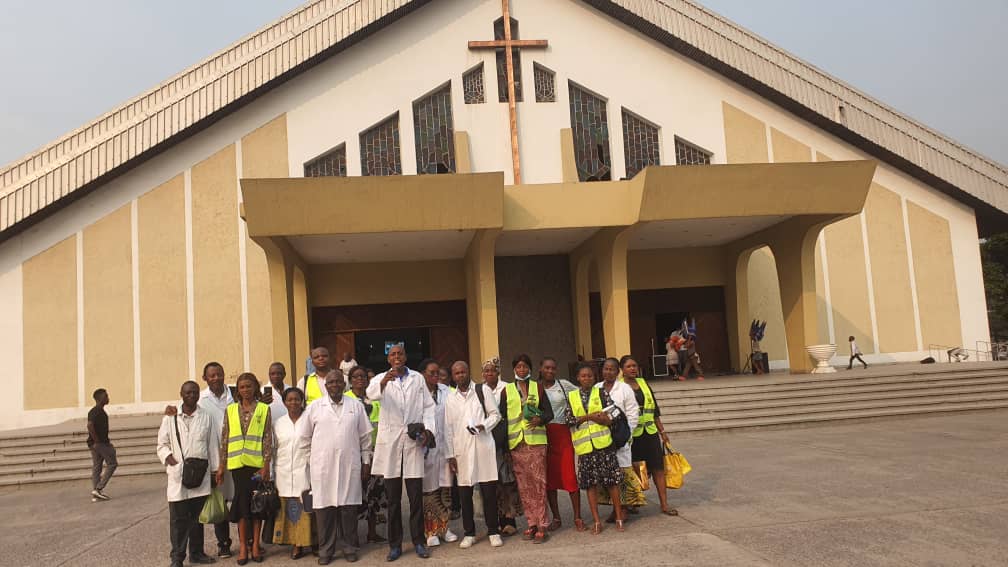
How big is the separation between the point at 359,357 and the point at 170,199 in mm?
6122

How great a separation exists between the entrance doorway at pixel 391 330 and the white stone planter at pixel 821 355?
27.9ft

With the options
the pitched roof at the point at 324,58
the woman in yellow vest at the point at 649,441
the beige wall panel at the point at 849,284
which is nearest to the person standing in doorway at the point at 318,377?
the woman in yellow vest at the point at 649,441

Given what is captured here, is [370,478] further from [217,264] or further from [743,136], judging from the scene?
[743,136]

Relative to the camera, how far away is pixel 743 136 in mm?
20156

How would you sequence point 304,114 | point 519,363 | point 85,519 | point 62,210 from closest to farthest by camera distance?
point 519,363 → point 85,519 → point 62,210 → point 304,114

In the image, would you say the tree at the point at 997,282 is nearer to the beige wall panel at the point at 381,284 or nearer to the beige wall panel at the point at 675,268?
the beige wall panel at the point at 675,268

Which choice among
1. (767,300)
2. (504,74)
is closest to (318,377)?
(504,74)

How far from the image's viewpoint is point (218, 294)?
58.9ft

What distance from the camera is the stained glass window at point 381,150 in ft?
Answer: 62.0

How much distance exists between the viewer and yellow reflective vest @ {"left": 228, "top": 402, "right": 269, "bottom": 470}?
236 inches

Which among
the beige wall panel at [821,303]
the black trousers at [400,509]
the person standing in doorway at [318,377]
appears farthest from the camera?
the beige wall panel at [821,303]

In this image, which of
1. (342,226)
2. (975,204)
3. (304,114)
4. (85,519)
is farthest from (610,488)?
(975,204)

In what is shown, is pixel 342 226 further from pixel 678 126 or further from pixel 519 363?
pixel 678 126

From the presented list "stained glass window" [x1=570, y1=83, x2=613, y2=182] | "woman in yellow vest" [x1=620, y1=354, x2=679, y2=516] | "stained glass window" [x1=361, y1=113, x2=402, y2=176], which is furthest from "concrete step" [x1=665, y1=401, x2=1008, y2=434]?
"stained glass window" [x1=361, y1=113, x2=402, y2=176]
